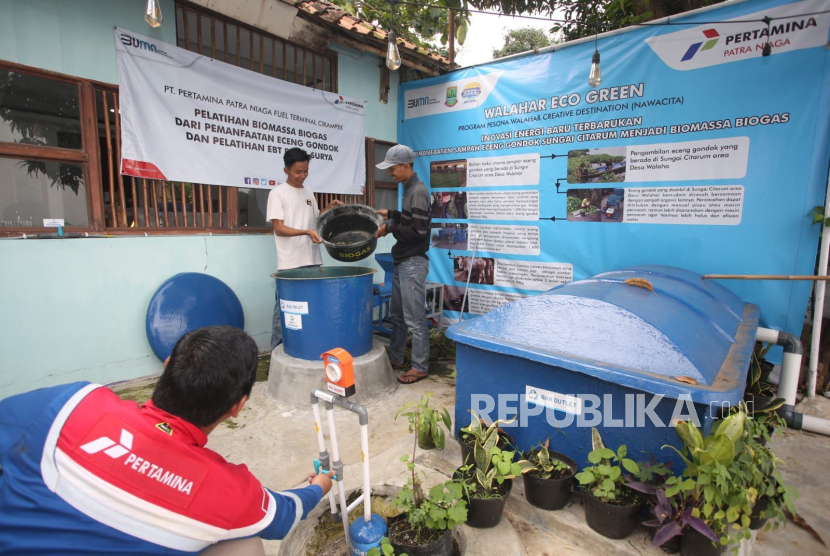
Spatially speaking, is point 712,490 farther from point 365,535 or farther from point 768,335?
point 768,335

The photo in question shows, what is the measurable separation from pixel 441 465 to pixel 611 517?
939 mm

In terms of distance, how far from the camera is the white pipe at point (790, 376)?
291 cm

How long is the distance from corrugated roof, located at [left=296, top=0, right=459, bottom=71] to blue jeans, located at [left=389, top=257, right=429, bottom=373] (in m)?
2.75

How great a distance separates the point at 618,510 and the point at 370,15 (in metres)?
10.8

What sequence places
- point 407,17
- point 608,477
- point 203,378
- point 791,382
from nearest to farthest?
point 203,378, point 608,477, point 791,382, point 407,17

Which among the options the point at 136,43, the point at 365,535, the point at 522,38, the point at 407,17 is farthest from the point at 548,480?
the point at 522,38

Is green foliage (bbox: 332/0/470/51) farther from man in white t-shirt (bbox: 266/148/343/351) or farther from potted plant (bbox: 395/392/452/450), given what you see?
potted plant (bbox: 395/392/452/450)

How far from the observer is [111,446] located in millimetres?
977

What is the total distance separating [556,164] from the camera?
4.44 meters

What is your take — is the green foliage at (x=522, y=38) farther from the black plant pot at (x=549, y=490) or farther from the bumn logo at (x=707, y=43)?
the black plant pot at (x=549, y=490)

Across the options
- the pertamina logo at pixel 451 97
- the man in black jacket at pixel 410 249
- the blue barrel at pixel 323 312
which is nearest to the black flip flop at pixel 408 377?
the man in black jacket at pixel 410 249

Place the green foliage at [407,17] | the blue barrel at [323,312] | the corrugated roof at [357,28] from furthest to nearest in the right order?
the green foliage at [407,17]
the corrugated roof at [357,28]
the blue barrel at [323,312]

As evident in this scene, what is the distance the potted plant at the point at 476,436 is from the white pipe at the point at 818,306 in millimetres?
2863

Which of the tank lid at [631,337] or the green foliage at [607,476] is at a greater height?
the tank lid at [631,337]
